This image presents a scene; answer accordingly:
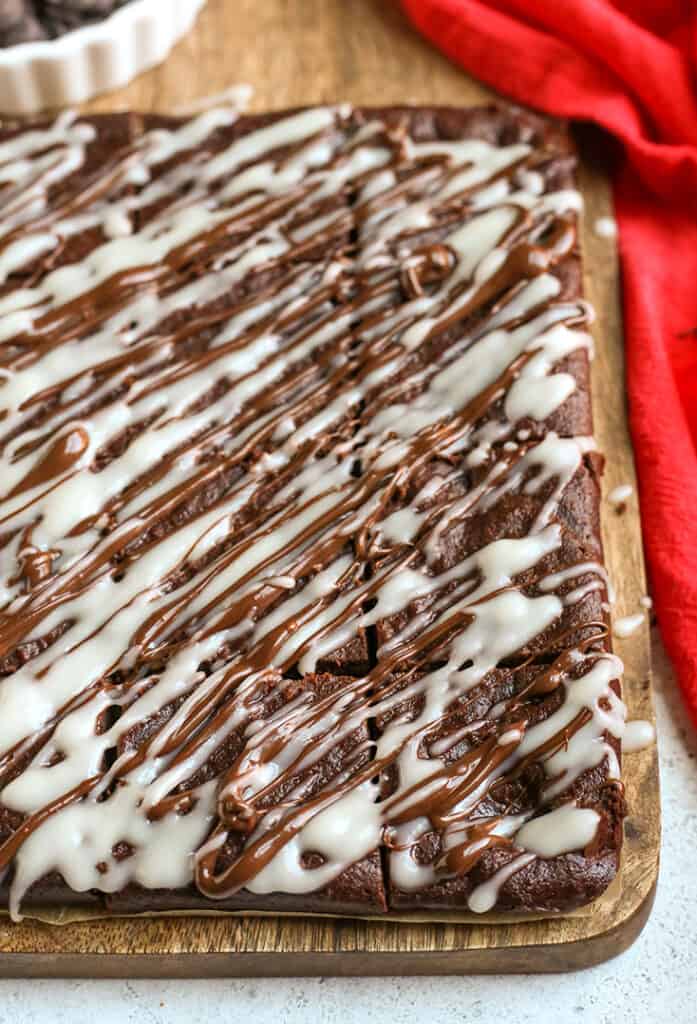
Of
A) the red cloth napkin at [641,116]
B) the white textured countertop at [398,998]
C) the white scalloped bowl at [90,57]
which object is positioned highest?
the white scalloped bowl at [90,57]

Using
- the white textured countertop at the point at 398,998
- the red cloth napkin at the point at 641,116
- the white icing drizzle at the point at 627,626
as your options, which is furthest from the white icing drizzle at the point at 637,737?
the red cloth napkin at the point at 641,116

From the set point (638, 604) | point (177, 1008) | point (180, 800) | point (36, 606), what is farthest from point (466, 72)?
point (177, 1008)

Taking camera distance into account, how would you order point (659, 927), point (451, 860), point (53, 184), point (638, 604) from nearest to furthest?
point (451, 860) → point (659, 927) → point (638, 604) → point (53, 184)

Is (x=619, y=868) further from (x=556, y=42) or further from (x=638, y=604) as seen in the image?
(x=556, y=42)

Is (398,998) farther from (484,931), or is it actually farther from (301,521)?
(301,521)

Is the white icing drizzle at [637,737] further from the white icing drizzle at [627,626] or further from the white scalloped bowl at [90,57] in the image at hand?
the white scalloped bowl at [90,57]

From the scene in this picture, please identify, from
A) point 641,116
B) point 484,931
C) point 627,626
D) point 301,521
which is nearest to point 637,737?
point 627,626
